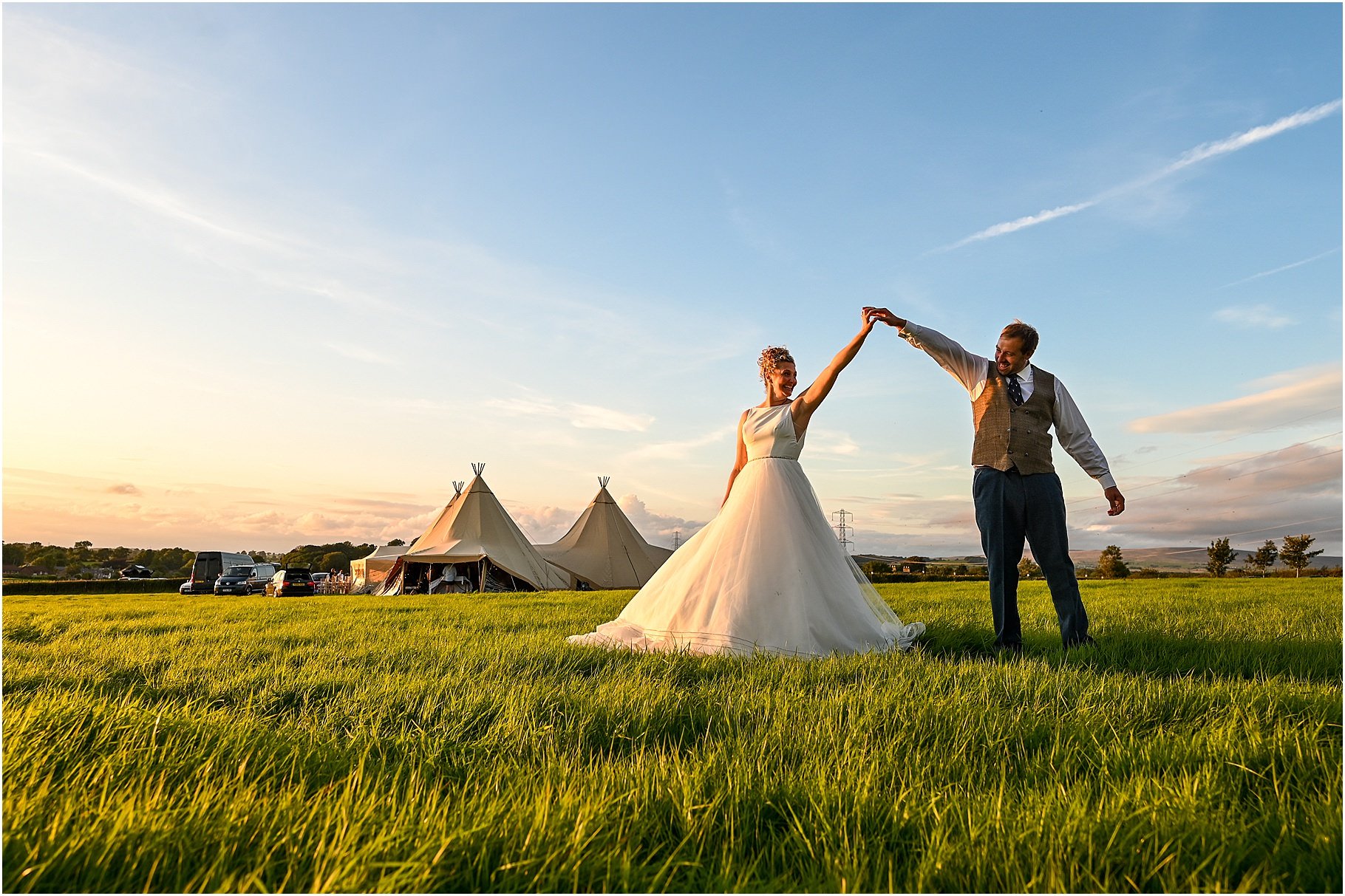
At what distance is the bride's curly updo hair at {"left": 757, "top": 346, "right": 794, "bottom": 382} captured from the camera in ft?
20.6

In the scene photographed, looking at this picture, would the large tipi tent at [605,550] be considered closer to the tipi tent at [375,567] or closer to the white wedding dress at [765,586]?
the tipi tent at [375,567]

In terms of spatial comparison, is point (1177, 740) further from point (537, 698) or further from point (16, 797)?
point (16, 797)

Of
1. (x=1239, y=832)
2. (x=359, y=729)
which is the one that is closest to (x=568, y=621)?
(x=359, y=729)

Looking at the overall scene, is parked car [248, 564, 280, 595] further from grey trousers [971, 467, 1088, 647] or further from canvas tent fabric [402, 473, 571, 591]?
grey trousers [971, 467, 1088, 647]

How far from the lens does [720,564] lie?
553cm

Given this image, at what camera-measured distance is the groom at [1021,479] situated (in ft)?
16.6

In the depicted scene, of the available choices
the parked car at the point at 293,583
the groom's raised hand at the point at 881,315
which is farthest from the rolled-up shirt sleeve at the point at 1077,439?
the parked car at the point at 293,583

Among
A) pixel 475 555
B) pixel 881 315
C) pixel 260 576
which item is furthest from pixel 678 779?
pixel 260 576

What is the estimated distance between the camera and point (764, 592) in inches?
205

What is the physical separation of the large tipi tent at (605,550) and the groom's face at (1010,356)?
2431cm

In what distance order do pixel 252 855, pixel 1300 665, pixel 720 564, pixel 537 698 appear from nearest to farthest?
pixel 252 855, pixel 537 698, pixel 1300 665, pixel 720 564

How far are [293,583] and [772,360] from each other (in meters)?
26.2

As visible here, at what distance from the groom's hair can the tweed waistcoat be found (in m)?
0.18

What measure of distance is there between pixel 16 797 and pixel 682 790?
159 cm
